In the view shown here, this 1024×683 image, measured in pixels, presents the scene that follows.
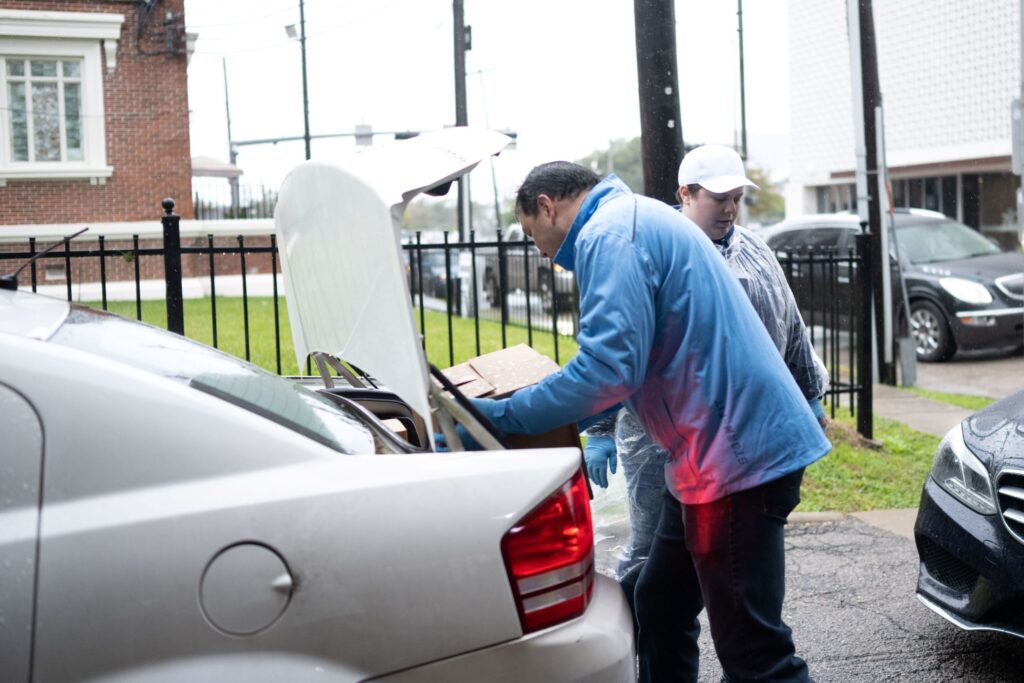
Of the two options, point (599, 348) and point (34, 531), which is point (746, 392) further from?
point (34, 531)

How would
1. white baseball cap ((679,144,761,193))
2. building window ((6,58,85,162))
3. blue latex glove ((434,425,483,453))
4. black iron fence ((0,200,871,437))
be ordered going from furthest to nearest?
1. building window ((6,58,85,162))
2. black iron fence ((0,200,871,437))
3. white baseball cap ((679,144,761,193))
4. blue latex glove ((434,425,483,453))

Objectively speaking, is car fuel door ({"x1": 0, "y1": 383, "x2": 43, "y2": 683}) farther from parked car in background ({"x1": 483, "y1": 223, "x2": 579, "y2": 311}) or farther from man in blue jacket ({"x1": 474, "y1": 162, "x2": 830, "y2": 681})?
parked car in background ({"x1": 483, "y1": 223, "x2": 579, "y2": 311})

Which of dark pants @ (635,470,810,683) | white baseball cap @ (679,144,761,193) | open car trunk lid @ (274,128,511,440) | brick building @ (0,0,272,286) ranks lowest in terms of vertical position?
dark pants @ (635,470,810,683)

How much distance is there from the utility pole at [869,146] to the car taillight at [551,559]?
9082mm

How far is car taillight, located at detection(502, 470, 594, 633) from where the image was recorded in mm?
2145

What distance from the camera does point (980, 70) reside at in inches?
1019

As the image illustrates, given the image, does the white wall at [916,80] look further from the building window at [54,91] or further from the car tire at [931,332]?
the building window at [54,91]

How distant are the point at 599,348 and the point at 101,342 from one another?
1128 millimetres

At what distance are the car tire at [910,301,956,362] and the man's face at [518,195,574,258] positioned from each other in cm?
1090

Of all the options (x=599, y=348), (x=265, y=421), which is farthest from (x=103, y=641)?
(x=599, y=348)

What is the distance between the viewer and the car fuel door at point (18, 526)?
1.92 m

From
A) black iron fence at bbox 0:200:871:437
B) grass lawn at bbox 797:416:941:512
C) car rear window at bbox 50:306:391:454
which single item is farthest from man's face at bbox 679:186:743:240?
grass lawn at bbox 797:416:941:512

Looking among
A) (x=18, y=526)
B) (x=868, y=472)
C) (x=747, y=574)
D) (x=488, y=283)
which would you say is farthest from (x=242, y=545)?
(x=488, y=283)

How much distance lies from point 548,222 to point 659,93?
384 centimetres
